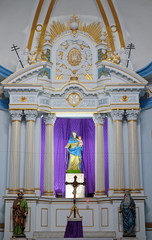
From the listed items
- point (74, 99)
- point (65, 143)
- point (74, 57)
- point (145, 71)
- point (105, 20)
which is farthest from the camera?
point (105, 20)

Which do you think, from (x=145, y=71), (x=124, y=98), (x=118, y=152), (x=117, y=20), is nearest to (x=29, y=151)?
(x=118, y=152)

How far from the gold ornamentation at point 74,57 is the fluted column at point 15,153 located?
294 cm

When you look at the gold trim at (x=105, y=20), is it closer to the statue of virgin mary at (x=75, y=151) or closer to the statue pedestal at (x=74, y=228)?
the statue of virgin mary at (x=75, y=151)

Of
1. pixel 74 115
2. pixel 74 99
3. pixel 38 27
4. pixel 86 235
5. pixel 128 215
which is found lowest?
pixel 86 235

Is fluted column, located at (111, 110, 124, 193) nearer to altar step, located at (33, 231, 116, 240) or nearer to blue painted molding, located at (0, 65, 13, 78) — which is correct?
altar step, located at (33, 231, 116, 240)

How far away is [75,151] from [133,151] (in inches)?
90.5

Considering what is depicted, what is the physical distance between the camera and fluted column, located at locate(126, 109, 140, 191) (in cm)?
1594

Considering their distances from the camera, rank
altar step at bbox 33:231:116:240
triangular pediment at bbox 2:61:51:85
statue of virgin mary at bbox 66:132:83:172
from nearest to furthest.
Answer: altar step at bbox 33:231:116:240, triangular pediment at bbox 2:61:51:85, statue of virgin mary at bbox 66:132:83:172

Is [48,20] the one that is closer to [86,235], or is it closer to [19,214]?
[19,214]

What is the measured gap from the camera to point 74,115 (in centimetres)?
1744

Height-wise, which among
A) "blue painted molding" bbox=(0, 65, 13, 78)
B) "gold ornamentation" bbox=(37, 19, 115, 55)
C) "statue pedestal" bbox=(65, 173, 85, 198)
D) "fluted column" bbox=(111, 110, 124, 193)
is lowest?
"statue pedestal" bbox=(65, 173, 85, 198)

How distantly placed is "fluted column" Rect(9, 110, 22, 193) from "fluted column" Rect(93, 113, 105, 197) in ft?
9.16

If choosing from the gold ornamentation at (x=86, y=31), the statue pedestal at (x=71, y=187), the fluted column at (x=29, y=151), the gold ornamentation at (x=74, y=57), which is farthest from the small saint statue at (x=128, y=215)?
the gold ornamentation at (x=86, y=31)

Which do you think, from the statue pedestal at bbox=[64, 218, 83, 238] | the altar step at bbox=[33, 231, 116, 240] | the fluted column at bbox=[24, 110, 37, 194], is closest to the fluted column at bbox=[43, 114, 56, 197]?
the fluted column at bbox=[24, 110, 37, 194]
